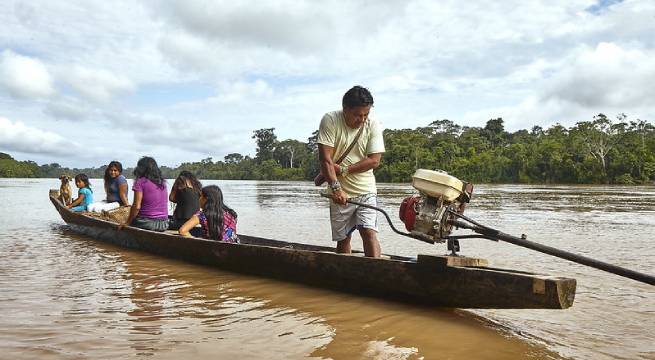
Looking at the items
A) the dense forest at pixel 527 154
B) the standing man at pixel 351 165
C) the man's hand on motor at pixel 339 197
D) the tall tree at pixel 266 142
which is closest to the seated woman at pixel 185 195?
the standing man at pixel 351 165

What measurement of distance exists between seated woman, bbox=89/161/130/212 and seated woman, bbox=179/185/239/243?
3.72 meters

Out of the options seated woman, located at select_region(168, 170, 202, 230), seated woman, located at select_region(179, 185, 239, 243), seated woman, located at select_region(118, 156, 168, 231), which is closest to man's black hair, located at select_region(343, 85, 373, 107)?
seated woman, located at select_region(179, 185, 239, 243)

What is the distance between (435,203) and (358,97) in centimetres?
115

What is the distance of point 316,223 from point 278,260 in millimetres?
7805

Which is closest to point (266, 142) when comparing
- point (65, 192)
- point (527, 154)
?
point (527, 154)

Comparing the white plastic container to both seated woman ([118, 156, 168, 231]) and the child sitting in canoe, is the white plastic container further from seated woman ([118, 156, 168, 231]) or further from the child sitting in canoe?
the child sitting in canoe

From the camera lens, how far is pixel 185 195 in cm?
710

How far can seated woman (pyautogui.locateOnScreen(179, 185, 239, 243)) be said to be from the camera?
6.02 meters

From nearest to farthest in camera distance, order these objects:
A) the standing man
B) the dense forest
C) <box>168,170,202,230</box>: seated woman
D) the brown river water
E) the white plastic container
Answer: the brown river water → the white plastic container → the standing man → <box>168,170,202,230</box>: seated woman → the dense forest

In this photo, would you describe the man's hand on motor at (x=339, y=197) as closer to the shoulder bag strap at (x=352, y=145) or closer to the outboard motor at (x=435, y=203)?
the shoulder bag strap at (x=352, y=145)

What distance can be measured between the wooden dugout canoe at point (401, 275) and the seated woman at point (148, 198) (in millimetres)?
1266

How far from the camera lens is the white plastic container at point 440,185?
365cm

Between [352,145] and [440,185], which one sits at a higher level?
[352,145]

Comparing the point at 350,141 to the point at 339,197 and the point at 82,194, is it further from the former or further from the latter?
the point at 82,194
